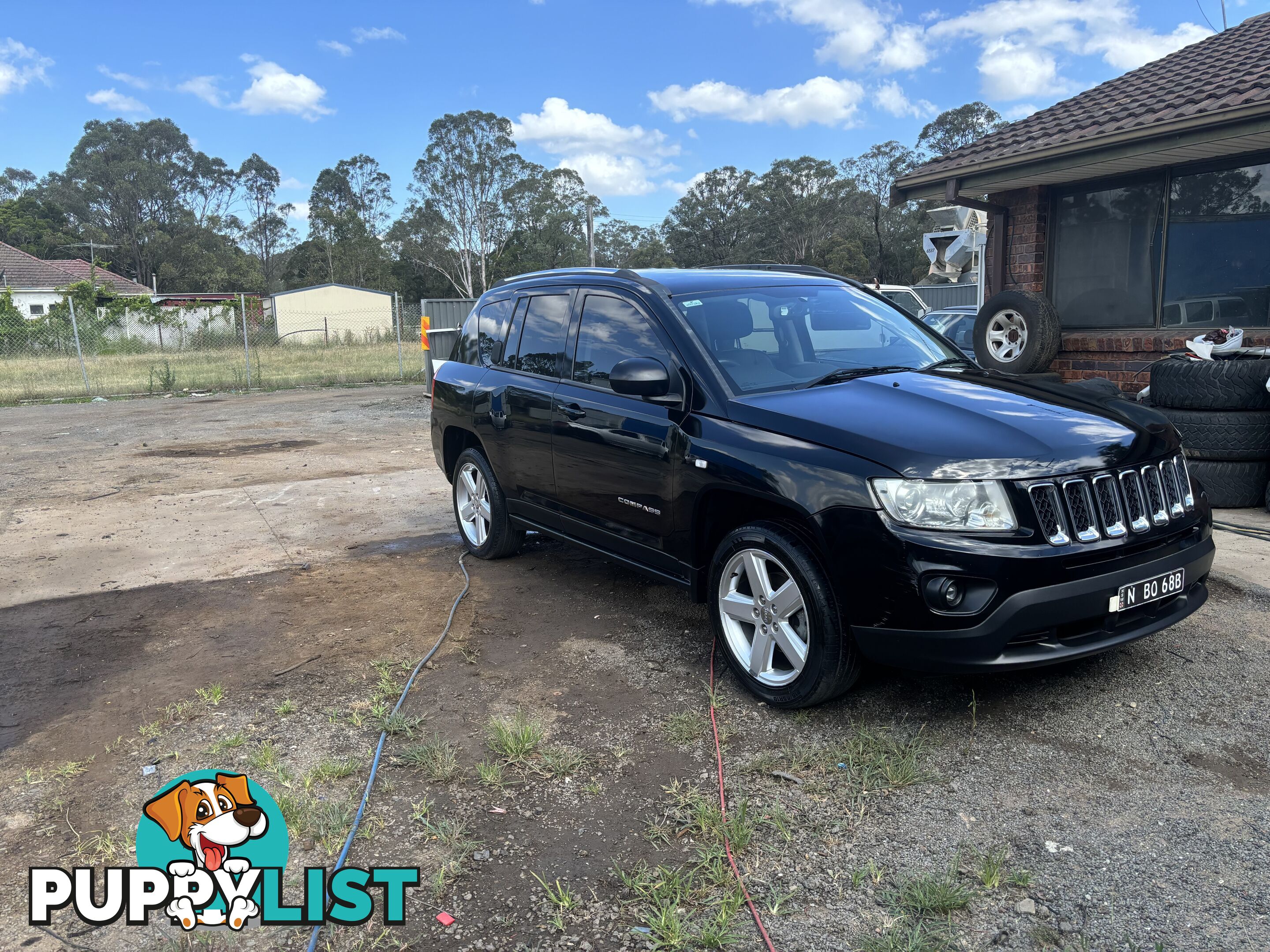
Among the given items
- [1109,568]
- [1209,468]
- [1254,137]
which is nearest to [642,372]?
[1109,568]

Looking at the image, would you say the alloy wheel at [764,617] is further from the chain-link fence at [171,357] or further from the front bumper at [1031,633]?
the chain-link fence at [171,357]

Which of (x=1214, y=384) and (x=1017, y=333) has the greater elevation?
(x=1017, y=333)

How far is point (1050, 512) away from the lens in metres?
3.21

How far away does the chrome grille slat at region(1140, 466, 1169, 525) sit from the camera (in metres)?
3.52

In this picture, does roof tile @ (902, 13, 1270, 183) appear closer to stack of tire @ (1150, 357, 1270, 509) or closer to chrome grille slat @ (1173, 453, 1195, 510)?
stack of tire @ (1150, 357, 1270, 509)

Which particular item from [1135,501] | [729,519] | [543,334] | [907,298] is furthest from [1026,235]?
[907,298]

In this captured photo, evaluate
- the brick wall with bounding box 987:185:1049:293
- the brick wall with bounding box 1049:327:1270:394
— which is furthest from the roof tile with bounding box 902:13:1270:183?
the brick wall with bounding box 1049:327:1270:394

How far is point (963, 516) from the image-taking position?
3178 millimetres

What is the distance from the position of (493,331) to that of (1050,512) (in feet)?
12.2

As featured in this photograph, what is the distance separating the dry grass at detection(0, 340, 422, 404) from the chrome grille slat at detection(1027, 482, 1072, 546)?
19929mm

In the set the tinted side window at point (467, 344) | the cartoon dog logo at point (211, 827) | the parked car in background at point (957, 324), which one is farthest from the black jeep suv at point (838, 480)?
the parked car in background at point (957, 324)

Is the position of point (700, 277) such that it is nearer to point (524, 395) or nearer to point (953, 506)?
point (524, 395)

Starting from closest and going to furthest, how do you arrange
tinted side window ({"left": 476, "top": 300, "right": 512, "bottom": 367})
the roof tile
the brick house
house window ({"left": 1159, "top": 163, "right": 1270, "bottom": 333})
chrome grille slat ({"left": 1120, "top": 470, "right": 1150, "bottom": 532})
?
chrome grille slat ({"left": 1120, "top": 470, "right": 1150, "bottom": 532})
tinted side window ({"left": 476, "top": 300, "right": 512, "bottom": 367})
the roof tile
the brick house
house window ({"left": 1159, "top": 163, "right": 1270, "bottom": 333})

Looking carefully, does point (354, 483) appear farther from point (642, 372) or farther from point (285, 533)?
A: point (642, 372)
